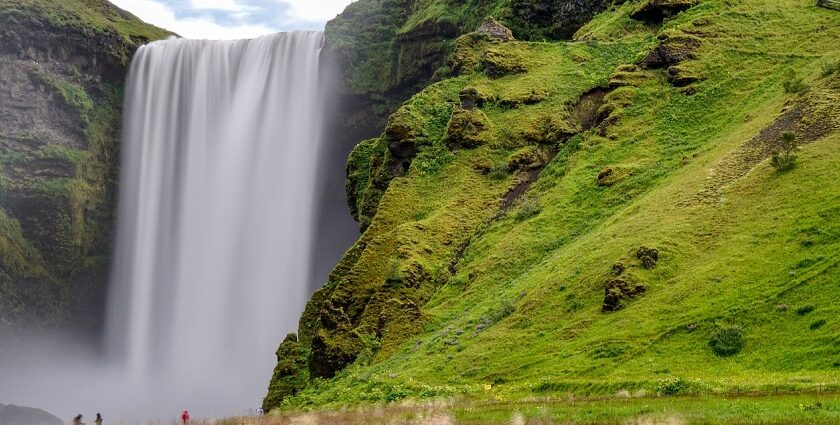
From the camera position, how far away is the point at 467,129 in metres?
53.0

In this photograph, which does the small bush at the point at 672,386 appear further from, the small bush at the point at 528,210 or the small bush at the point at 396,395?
the small bush at the point at 528,210

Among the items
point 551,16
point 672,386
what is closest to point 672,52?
point 551,16

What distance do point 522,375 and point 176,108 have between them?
71849mm

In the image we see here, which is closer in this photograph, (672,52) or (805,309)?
(805,309)

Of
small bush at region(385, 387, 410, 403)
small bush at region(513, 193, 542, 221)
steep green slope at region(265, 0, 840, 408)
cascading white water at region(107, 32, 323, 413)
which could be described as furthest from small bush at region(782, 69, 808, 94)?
cascading white water at region(107, 32, 323, 413)

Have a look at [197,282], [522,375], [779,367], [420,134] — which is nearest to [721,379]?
[779,367]

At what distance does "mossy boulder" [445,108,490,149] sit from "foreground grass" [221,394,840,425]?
26466 mm

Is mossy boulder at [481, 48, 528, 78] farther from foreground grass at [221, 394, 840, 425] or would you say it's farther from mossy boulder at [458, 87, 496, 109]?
foreground grass at [221, 394, 840, 425]

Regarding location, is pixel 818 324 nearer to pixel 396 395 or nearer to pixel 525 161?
pixel 396 395

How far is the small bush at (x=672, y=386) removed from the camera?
24.8m

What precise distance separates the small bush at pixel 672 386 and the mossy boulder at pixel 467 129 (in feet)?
93.5

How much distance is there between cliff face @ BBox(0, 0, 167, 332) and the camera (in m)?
91.2

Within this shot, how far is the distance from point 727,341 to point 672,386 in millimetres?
4416

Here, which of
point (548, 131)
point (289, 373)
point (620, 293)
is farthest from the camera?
point (548, 131)
